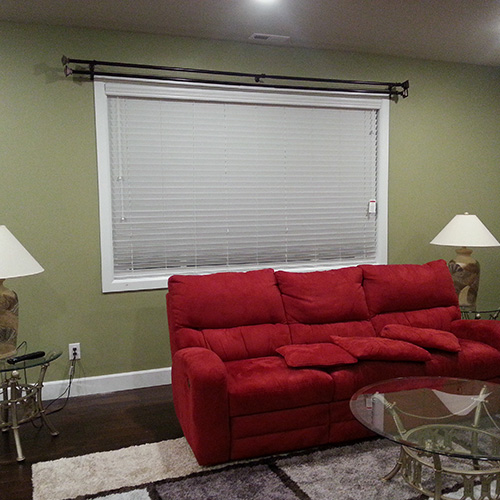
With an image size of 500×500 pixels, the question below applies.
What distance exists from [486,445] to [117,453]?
189 centimetres

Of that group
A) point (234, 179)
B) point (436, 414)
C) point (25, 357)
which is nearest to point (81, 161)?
point (234, 179)

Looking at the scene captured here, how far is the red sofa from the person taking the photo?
9.11ft

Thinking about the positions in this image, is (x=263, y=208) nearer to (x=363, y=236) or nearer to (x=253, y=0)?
(x=363, y=236)

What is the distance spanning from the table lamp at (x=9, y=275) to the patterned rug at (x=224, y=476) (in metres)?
0.71

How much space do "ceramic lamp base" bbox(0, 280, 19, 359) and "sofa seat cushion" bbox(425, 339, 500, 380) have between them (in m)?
2.44

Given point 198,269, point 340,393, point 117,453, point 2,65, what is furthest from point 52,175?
point 340,393

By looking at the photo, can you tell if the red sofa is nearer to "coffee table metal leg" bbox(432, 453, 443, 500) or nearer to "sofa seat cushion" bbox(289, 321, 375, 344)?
"sofa seat cushion" bbox(289, 321, 375, 344)

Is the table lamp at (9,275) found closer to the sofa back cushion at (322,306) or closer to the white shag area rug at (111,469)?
the white shag area rug at (111,469)

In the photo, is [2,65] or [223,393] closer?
[223,393]

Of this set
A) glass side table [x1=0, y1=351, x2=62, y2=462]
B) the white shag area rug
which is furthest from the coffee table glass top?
glass side table [x1=0, y1=351, x2=62, y2=462]

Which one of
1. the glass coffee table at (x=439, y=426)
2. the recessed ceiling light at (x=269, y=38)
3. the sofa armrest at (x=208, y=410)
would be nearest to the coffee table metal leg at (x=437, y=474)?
the glass coffee table at (x=439, y=426)

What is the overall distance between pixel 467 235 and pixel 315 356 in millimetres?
1856

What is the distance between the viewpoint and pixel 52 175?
374cm

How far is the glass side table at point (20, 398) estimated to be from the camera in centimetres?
291
